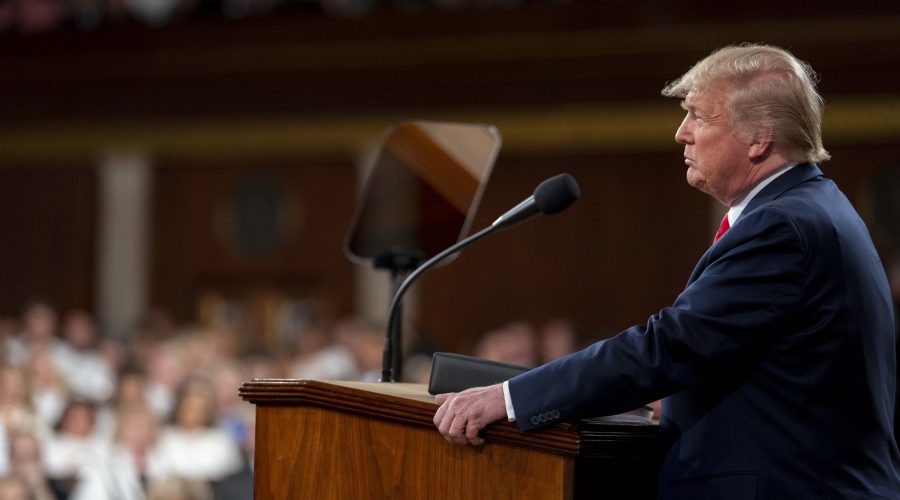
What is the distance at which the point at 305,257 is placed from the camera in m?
12.1

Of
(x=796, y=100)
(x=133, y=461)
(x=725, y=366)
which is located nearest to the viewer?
(x=725, y=366)

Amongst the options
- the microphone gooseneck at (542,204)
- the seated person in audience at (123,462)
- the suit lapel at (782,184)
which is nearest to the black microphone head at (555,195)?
the microphone gooseneck at (542,204)

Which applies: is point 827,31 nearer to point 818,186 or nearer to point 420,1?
point 420,1

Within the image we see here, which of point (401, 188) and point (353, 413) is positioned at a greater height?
point (401, 188)

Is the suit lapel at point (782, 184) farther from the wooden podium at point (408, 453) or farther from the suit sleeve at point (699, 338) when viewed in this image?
the wooden podium at point (408, 453)

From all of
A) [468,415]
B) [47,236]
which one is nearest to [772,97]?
[468,415]

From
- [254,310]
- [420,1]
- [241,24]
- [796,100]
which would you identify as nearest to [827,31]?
[420,1]

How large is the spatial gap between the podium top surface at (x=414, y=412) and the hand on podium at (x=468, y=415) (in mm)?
27

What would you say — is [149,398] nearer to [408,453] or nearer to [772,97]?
[408,453]

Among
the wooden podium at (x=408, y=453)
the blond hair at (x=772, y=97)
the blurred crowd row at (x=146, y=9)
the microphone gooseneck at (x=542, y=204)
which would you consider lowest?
the wooden podium at (x=408, y=453)

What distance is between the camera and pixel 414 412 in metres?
2.28

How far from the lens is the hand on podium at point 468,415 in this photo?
2.21 metres

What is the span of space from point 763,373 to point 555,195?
2.15ft

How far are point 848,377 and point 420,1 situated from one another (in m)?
8.69
